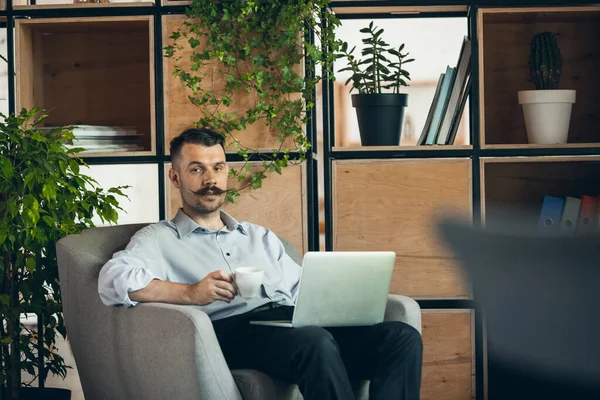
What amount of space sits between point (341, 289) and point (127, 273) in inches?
21.9

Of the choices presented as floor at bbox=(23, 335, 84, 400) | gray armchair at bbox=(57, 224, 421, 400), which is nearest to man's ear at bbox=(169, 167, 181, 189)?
gray armchair at bbox=(57, 224, 421, 400)

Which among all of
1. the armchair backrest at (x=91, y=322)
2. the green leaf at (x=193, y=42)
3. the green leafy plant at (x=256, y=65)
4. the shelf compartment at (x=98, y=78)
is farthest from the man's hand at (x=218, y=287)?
the shelf compartment at (x=98, y=78)

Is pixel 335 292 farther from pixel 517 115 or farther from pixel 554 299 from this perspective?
pixel 517 115

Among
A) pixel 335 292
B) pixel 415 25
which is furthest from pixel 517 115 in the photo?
pixel 335 292

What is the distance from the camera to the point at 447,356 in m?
3.21

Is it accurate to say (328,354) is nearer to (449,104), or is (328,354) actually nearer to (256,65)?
(256,65)

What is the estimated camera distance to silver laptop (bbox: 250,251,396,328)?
2.18 metres

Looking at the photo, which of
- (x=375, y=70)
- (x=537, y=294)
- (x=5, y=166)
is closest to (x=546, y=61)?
(x=375, y=70)

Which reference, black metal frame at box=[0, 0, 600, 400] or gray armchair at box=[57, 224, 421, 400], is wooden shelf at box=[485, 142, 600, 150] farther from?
gray armchair at box=[57, 224, 421, 400]

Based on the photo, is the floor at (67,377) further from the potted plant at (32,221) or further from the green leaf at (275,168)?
the green leaf at (275,168)

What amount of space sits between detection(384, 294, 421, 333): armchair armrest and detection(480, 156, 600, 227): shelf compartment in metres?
1.06

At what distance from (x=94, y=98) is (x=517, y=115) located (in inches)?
69.6

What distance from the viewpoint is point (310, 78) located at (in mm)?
3129

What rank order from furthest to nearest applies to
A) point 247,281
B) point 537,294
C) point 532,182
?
point 532,182, point 247,281, point 537,294
